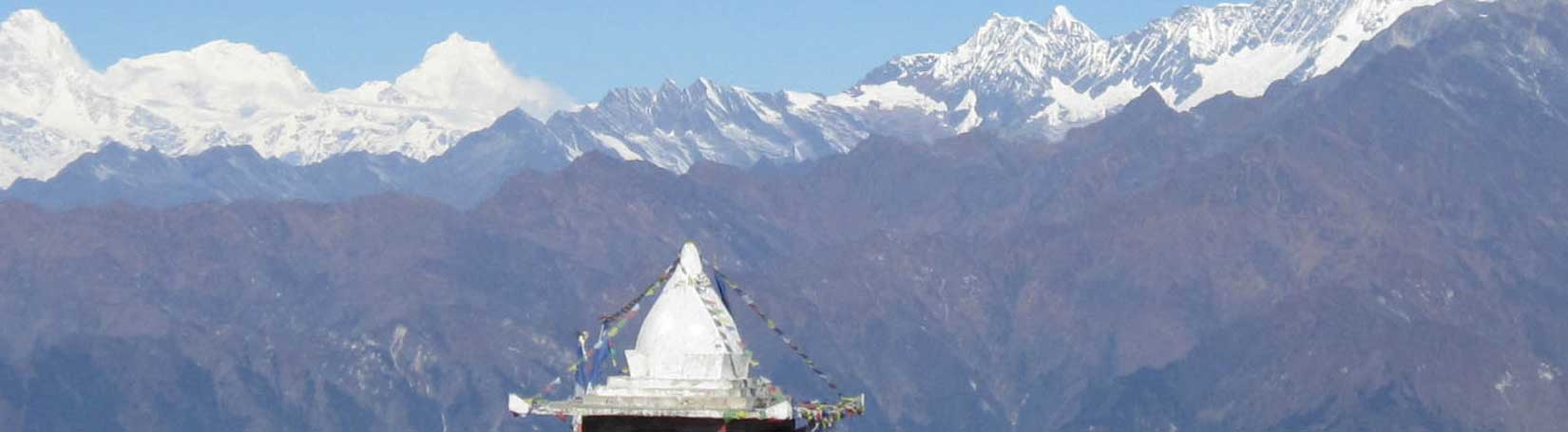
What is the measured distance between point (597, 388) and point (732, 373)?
60.1 inches

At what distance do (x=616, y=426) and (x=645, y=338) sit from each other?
3.72 feet

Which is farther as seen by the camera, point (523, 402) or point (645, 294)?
point (645, 294)

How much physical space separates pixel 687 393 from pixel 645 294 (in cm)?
268

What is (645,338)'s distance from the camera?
43.3 metres

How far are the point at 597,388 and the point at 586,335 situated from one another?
4.16ft

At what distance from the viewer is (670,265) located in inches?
1743

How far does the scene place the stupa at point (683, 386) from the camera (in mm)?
43219

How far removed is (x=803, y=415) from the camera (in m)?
44.2

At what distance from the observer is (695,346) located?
142 feet

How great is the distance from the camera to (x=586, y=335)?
148 ft

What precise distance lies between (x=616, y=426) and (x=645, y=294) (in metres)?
2.52

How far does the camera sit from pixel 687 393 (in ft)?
142

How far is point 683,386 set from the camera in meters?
43.4

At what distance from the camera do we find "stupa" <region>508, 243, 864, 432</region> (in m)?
43.2
